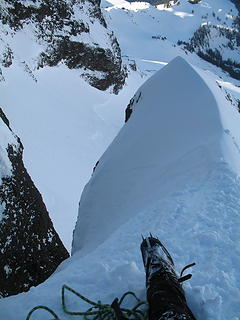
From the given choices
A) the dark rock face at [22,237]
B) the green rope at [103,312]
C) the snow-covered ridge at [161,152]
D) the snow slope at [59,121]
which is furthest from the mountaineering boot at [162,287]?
the snow slope at [59,121]

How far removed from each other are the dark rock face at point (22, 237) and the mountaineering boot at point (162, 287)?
4250 mm

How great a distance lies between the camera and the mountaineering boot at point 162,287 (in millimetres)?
2629

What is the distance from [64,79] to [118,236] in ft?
55.4

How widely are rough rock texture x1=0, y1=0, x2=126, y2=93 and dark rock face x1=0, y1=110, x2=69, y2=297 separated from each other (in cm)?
996

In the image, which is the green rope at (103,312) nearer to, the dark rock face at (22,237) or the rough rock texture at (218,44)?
the dark rock face at (22,237)

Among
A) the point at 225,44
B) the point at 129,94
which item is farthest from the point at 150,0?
the point at 129,94

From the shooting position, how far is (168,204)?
4910mm

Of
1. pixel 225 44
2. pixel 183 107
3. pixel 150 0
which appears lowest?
pixel 225 44

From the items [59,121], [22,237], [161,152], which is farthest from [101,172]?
[59,121]

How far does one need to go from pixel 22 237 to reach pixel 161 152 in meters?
3.23

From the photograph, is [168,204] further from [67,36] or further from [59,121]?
[67,36]

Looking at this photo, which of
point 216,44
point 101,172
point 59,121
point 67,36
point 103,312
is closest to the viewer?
point 103,312

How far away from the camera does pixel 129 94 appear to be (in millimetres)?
25266

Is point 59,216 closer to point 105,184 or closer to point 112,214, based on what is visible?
point 105,184
